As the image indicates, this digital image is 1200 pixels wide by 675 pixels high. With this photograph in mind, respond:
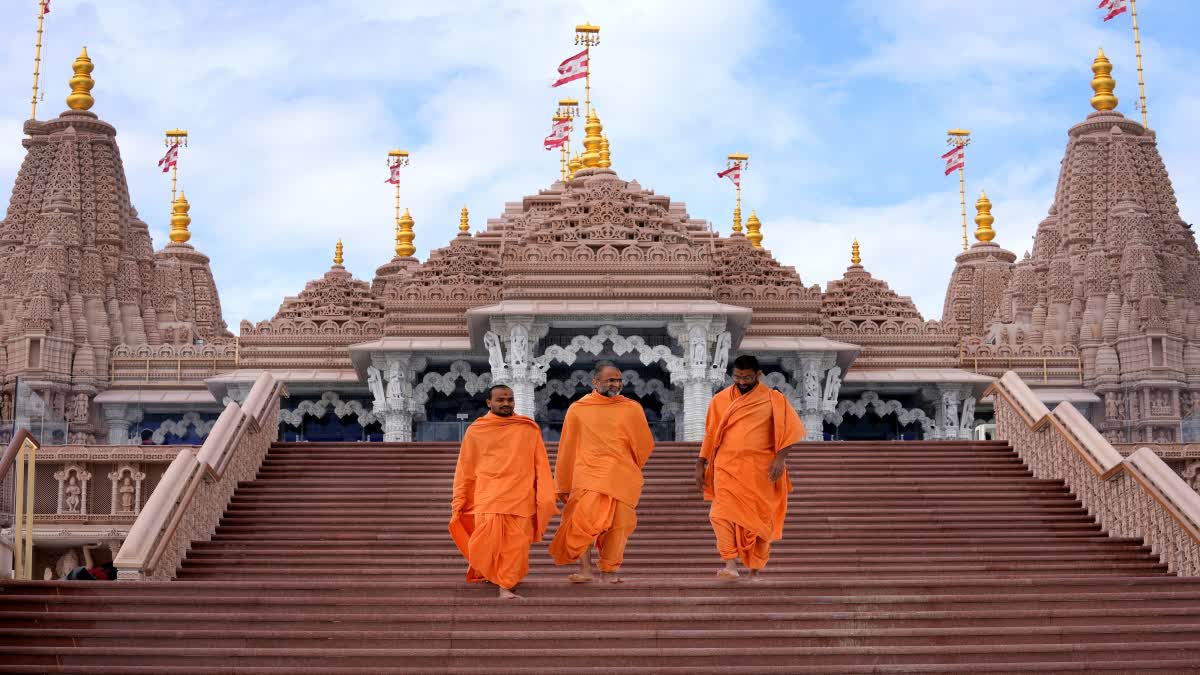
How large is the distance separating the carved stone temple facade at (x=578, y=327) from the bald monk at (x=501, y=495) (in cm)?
1064

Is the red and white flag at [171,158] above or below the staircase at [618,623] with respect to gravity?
above

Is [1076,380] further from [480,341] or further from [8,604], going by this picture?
[8,604]

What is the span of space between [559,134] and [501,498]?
112 feet

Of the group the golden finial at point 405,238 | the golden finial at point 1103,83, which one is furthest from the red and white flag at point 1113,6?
the golden finial at point 405,238

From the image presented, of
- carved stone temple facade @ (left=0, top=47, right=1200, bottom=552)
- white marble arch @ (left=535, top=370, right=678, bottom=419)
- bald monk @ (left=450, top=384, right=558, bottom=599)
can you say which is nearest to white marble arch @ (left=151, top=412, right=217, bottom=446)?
carved stone temple facade @ (left=0, top=47, right=1200, bottom=552)

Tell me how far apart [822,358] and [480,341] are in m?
6.40

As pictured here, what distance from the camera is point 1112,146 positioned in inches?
1644

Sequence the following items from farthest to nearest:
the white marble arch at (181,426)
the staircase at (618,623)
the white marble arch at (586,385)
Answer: the white marble arch at (181,426) < the white marble arch at (586,385) < the staircase at (618,623)

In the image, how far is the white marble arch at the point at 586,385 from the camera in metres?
31.0

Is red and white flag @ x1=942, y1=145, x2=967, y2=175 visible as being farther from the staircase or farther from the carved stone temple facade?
the staircase

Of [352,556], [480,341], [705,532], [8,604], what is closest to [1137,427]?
[480,341]

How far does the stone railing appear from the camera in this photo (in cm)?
1352

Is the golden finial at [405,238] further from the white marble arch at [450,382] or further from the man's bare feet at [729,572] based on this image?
the man's bare feet at [729,572]

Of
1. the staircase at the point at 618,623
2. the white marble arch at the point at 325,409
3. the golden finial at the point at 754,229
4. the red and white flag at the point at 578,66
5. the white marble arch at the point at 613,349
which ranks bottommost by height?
the staircase at the point at 618,623
